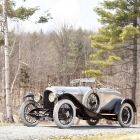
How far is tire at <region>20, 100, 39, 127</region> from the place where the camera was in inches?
420

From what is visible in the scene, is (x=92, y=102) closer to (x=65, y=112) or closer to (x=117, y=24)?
(x=65, y=112)

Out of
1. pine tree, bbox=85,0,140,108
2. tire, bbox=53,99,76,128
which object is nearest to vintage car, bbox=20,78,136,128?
tire, bbox=53,99,76,128

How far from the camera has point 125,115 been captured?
11.4m

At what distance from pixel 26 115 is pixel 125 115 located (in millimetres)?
3314

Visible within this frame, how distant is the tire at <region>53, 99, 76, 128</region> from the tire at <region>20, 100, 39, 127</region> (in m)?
1.10

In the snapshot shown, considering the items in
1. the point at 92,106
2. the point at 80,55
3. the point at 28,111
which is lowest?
the point at 28,111

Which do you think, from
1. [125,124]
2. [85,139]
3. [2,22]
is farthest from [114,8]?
[85,139]

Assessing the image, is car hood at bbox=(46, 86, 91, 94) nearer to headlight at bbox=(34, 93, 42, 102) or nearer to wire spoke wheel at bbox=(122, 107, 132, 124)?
headlight at bbox=(34, 93, 42, 102)

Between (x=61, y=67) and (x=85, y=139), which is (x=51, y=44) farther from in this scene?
(x=85, y=139)

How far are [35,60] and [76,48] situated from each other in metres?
7.78

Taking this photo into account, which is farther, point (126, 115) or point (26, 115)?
point (126, 115)

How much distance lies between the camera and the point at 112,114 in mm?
11188

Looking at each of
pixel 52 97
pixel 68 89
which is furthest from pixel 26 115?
pixel 68 89

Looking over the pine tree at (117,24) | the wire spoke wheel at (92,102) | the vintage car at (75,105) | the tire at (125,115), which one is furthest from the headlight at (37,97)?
the pine tree at (117,24)
